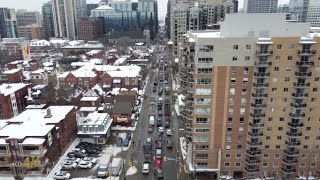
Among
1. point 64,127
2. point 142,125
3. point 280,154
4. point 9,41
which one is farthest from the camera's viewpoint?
point 9,41

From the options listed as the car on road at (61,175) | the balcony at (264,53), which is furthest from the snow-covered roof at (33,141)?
the balcony at (264,53)

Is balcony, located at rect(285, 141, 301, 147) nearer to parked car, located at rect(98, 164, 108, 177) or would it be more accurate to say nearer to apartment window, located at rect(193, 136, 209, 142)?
apartment window, located at rect(193, 136, 209, 142)

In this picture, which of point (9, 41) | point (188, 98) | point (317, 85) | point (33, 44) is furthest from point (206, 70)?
point (33, 44)

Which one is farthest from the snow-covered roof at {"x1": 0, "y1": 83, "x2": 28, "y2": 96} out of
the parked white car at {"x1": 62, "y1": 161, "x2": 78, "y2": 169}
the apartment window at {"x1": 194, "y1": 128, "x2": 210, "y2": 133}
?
the apartment window at {"x1": 194, "y1": 128, "x2": 210, "y2": 133}

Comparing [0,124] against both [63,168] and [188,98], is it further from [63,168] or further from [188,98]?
[188,98]

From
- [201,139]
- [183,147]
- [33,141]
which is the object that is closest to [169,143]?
[183,147]

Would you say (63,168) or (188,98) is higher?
(188,98)
